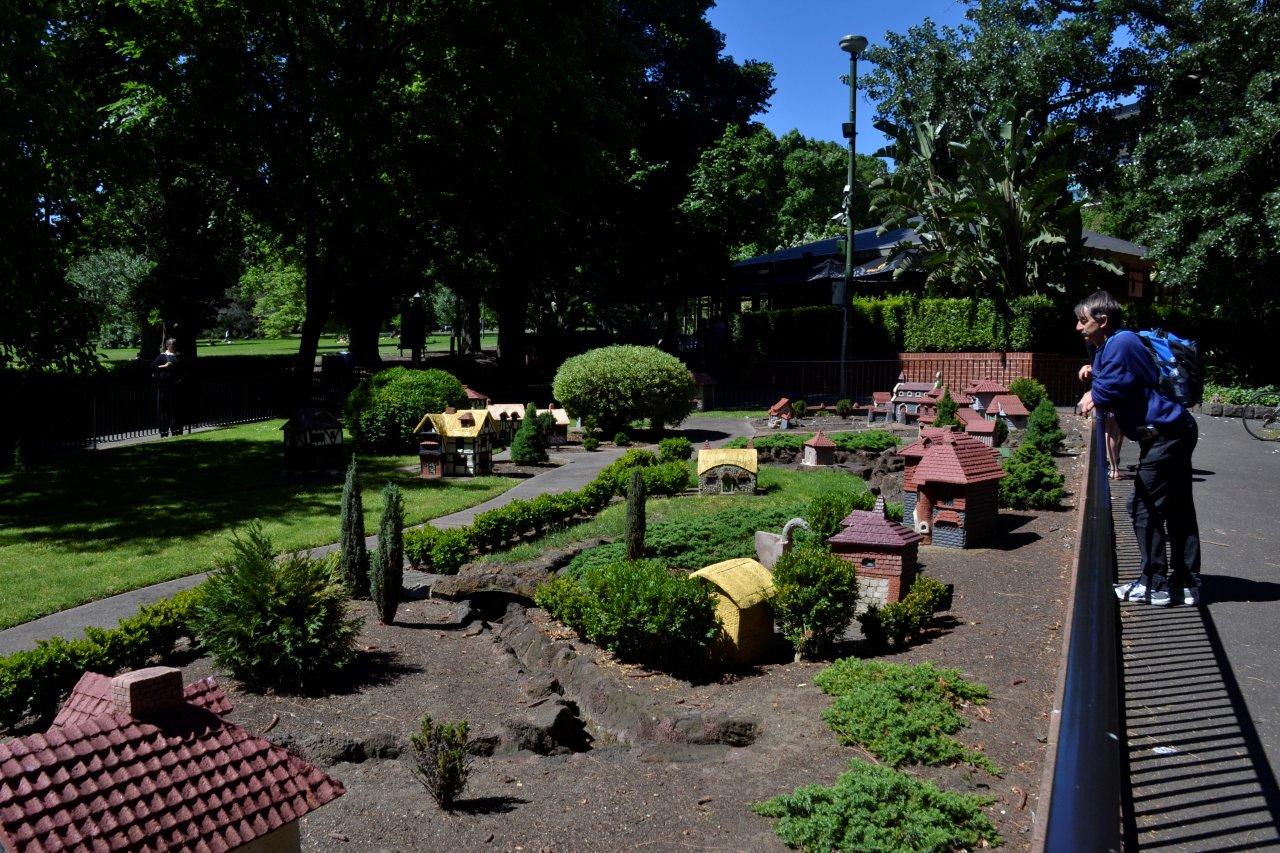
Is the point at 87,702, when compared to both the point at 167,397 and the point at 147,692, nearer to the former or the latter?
the point at 147,692

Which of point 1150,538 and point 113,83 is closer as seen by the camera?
point 1150,538

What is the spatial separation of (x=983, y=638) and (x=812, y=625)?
1348mm

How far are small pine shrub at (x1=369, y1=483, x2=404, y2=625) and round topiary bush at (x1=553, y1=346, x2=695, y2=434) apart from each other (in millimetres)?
12872

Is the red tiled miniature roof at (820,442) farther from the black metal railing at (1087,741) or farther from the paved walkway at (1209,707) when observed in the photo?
the black metal railing at (1087,741)

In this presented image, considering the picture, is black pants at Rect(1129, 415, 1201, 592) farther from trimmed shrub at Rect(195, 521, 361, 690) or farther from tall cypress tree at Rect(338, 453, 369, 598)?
tall cypress tree at Rect(338, 453, 369, 598)

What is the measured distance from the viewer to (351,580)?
10.5 m

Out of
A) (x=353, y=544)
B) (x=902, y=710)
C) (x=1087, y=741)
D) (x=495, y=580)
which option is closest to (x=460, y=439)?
(x=353, y=544)

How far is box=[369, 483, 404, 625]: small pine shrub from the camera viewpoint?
9547mm

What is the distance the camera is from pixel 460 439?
18328 millimetres

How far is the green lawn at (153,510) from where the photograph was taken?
37.9 feet

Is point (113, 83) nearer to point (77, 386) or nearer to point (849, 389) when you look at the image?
point (77, 386)

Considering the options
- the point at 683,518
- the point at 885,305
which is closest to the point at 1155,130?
the point at 885,305

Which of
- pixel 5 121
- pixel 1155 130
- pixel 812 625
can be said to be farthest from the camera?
pixel 1155 130

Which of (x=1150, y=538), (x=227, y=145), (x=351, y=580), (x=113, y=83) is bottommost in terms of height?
(x=351, y=580)
